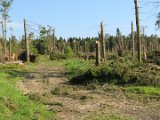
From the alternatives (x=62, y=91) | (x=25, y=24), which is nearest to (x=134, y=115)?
(x=62, y=91)

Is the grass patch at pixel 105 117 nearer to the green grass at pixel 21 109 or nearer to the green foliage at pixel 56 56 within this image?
the green grass at pixel 21 109

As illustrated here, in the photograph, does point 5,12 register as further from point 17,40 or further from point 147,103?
point 147,103

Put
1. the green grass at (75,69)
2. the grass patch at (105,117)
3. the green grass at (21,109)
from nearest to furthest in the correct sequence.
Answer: the green grass at (21,109), the grass patch at (105,117), the green grass at (75,69)

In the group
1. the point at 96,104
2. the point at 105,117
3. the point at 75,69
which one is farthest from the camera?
the point at 75,69

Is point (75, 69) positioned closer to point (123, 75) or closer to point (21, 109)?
point (123, 75)

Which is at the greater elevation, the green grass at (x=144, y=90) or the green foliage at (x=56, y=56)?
the green foliage at (x=56, y=56)

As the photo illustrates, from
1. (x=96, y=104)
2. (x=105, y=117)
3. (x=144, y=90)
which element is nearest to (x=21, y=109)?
(x=105, y=117)

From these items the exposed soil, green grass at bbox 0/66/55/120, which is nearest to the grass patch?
the exposed soil

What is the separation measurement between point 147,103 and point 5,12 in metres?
35.9

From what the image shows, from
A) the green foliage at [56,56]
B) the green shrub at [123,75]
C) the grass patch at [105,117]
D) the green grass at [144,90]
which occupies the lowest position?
the grass patch at [105,117]

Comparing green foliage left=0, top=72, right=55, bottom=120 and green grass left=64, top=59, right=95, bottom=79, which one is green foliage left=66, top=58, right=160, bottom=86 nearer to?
green grass left=64, top=59, right=95, bottom=79

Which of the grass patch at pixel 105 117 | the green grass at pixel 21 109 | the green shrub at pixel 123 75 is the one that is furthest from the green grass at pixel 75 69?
the grass patch at pixel 105 117

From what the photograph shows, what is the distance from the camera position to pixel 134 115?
471 inches

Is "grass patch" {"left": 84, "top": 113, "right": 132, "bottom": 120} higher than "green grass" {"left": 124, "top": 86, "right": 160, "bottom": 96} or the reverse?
the reverse
